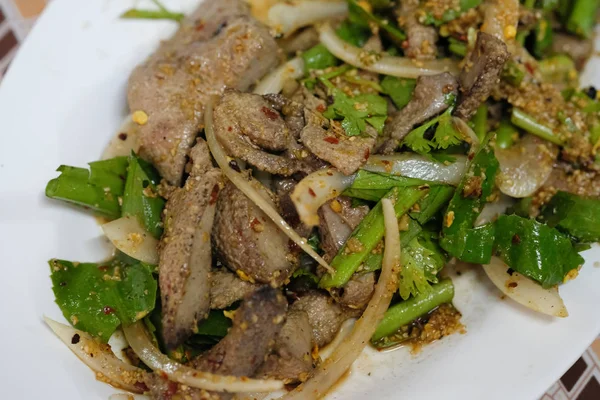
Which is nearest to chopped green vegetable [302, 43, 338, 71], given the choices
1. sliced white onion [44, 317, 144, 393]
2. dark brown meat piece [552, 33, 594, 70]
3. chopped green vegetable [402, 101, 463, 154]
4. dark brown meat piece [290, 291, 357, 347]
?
chopped green vegetable [402, 101, 463, 154]

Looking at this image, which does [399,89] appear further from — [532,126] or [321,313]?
[321,313]

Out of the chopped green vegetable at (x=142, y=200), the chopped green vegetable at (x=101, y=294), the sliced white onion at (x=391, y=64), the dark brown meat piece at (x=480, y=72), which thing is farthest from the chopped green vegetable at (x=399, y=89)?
the chopped green vegetable at (x=101, y=294)

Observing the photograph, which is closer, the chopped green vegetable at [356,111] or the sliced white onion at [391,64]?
the chopped green vegetable at [356,111]

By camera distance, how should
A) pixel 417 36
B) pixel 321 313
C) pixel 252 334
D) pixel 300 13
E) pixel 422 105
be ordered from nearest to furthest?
pixel 252 334, pixel 321 313, pixel 422 105, pixel 417 36, pixel 300 13

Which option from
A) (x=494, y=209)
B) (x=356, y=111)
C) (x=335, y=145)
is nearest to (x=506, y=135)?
(x=494, y=209)

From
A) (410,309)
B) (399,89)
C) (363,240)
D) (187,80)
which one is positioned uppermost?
Answer: (187,80)

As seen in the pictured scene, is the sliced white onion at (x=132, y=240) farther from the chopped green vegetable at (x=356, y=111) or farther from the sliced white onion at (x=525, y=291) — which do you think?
the sliced white onion at (x=525, y=291)
